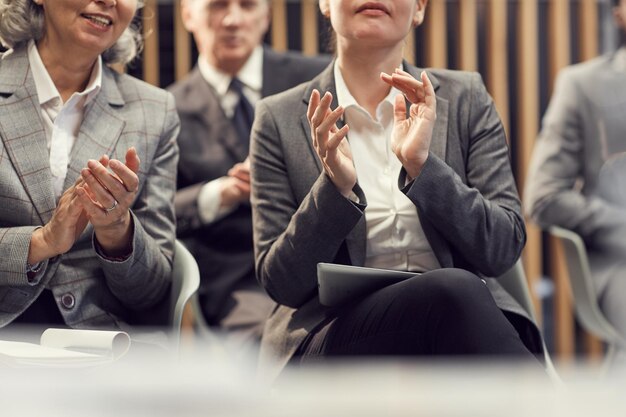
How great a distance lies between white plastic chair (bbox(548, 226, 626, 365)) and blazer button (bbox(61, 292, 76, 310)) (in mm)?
1381

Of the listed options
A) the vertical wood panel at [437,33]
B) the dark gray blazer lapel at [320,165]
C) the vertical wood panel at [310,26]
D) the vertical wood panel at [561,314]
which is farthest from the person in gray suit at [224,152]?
the vertical wood panel at [561,314]

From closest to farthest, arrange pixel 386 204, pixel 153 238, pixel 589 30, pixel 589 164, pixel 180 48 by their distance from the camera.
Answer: pixel 386 204, pixel 153 238, pixel 589 164, pixel 180 48, pixel 589 30

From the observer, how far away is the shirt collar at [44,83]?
1624 millimetres

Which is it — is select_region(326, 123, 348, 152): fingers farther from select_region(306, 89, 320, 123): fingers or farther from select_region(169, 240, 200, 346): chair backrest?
select_region(169, 240, 200, 346): chair backrest

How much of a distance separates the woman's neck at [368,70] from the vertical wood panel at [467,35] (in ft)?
7.03

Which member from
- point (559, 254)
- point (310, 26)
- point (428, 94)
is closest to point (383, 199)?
point (428, 94)

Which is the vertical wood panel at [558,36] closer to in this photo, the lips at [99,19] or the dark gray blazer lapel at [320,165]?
the dark gray blazer lapel at [320,165]

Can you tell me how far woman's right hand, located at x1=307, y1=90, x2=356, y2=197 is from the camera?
1.40 m

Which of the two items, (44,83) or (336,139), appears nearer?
(336,139)

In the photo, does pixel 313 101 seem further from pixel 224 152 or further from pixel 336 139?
pixel 224 152

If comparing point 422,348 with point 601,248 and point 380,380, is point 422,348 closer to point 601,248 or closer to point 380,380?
point 380,380

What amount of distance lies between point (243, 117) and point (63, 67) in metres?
0.96

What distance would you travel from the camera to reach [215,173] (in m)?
2.48

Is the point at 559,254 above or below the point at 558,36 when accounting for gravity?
below
